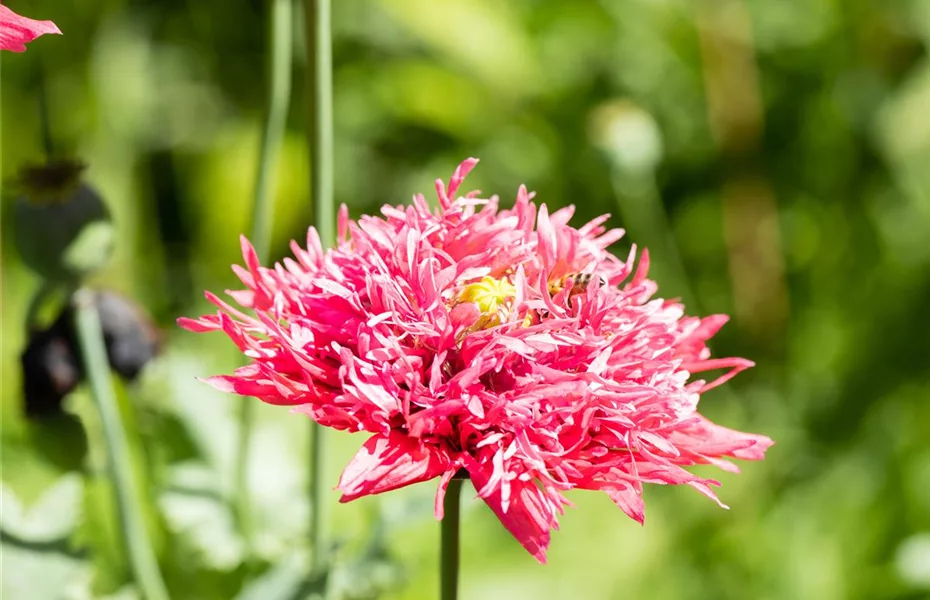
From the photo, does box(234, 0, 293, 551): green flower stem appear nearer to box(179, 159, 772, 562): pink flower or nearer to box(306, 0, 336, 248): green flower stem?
box(306, 0, 336, 248): green flower stem

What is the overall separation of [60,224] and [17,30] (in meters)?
0.22

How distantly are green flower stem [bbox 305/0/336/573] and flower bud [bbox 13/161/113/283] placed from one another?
0.15 meters

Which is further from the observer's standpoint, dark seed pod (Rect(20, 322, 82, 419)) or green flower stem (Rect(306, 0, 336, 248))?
dark seed pod (Rect(20, 322, 82, 419))

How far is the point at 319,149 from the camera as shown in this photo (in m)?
0.69

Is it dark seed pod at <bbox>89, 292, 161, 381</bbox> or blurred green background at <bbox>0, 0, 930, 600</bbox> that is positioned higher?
blurred green background at <bbox>0, 0, 930, 600</bbox>

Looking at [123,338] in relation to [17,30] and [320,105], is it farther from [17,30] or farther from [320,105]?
[17,30]

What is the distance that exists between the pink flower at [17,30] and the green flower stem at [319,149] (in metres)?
0.19

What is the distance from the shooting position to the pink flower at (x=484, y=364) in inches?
18.6

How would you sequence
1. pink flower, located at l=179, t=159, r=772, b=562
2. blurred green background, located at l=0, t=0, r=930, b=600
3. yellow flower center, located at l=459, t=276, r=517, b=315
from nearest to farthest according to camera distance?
pink flower, located at l=179, t=159, r=772, b=562, yellow flower center, located at l=459, t=276, r=517, b=315, blurred green background, located at l=0, t=0, r=930, b=600

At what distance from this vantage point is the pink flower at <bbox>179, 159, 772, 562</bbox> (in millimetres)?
471

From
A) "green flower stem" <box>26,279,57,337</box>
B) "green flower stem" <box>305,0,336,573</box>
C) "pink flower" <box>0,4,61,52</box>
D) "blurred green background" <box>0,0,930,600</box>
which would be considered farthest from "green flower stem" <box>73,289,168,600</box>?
"blurred green background" <box>0,0,930,600</box>

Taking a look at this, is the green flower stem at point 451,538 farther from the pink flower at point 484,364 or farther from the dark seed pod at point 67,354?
the dark seed pod at point 67,354

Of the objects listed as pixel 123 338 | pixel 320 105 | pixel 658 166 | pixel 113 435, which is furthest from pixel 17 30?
pixel 658 166

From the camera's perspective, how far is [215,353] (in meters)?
1.51
